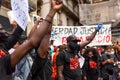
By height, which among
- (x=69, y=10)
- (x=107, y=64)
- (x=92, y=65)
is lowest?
(x=107, y=64)

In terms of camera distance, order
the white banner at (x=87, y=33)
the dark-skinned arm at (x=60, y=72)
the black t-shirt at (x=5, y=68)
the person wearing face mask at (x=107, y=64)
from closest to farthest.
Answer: the black t-shirt at (x=5, y=68), the dark-skinned arm at (x=60, y=72), the person wearing face mask at (x=107, y=64), the white banner at (x=87, y=33)

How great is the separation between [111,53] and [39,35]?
21.9 ft

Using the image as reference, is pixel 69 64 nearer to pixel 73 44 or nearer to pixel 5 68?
pixel 73 44

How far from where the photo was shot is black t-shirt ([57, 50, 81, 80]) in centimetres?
650

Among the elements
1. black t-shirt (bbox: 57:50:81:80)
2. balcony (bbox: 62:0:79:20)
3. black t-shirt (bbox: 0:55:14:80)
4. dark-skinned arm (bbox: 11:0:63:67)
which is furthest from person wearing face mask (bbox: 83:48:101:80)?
balcony (bbox: 62:0:79:20)

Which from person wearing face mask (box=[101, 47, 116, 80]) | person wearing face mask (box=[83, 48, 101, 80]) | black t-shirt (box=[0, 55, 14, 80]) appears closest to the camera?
black t-shirt (box=[0, 55, 14, 80])

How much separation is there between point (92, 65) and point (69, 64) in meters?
2.40

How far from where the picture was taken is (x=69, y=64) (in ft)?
21.5

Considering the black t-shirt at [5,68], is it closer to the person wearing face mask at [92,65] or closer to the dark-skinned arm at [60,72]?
the dark-skinned arm at [60,72]

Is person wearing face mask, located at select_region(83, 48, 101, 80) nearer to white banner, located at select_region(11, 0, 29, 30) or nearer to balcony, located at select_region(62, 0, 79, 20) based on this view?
white banner, located at select_region(11, 0, 29, 30)

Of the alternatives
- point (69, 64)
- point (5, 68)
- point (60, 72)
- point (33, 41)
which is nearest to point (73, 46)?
point (69, 64)

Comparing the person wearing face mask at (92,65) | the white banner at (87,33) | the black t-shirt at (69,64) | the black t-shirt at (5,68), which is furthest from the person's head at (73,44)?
the white banner at (87,33)

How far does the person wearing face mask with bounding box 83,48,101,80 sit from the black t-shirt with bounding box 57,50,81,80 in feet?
7.28

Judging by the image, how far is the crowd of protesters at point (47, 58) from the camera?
3.10 metres
